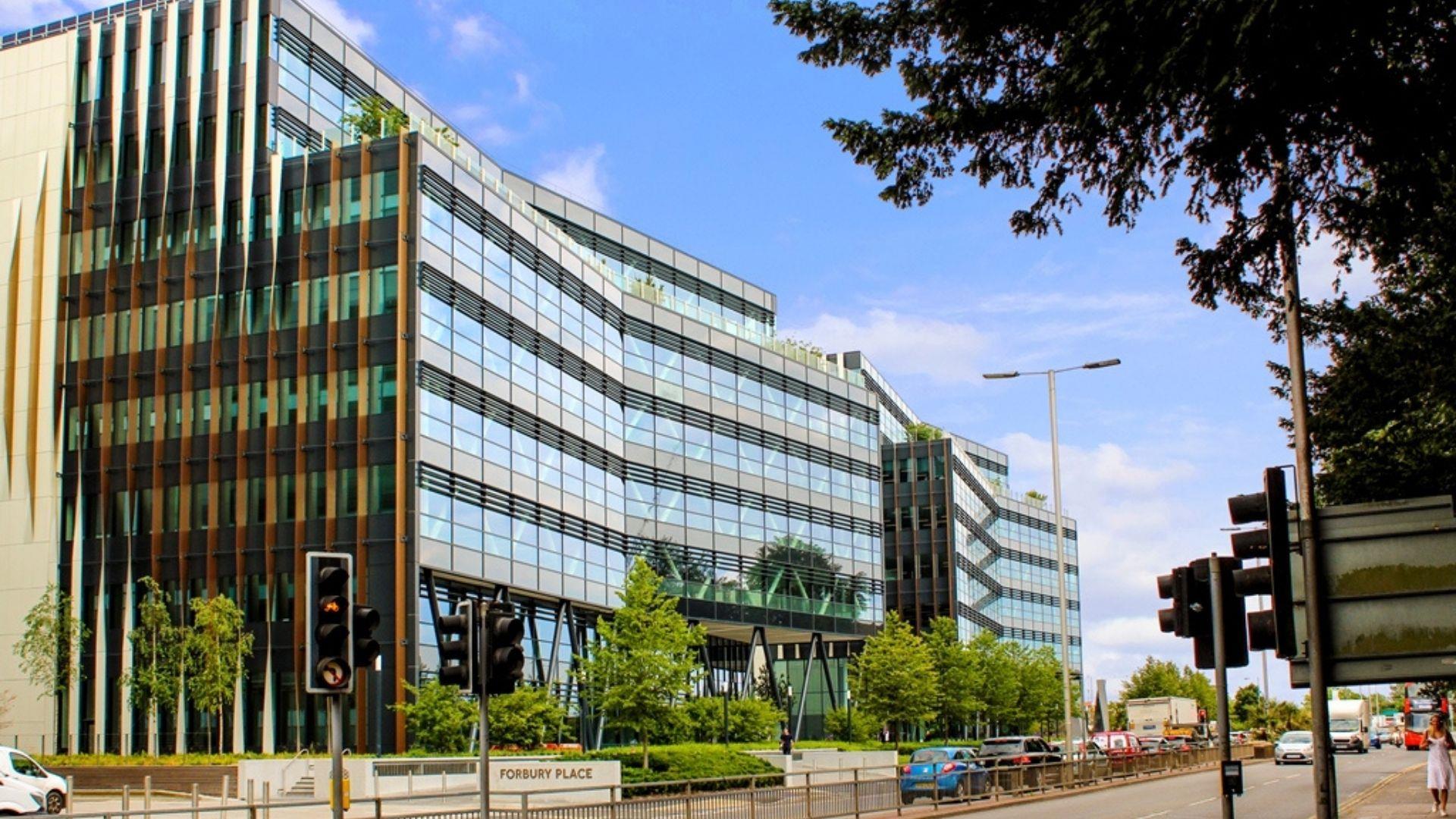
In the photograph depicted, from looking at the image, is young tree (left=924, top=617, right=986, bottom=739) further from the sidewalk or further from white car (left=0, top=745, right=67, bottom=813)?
white car (left=0, top=745, right=67, bottom=813)

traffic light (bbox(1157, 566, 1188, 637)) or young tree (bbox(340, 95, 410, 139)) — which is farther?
young tree (bbox(340, 95, 410, 139))

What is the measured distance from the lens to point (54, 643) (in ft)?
177

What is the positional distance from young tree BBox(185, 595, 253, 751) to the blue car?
24599 millimetres

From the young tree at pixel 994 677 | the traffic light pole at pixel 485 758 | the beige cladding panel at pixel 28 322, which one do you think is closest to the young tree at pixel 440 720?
the beige cladding panel at pixel 28 322

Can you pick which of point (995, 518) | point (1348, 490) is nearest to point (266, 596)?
point (1348, 490)

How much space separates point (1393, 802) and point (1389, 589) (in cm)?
2730

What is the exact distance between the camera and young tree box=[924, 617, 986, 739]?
84438 mm

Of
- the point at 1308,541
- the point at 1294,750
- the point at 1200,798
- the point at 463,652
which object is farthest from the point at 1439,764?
the point at 1294,750

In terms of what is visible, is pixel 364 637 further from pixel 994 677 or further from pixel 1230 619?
pixel 994 677

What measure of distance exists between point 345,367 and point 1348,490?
36626 millimetres

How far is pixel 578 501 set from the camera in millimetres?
62906

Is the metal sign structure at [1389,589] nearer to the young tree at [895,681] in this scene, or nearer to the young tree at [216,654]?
the young tree at [216,654]

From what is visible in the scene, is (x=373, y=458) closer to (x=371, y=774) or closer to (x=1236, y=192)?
(x=371, y=774)

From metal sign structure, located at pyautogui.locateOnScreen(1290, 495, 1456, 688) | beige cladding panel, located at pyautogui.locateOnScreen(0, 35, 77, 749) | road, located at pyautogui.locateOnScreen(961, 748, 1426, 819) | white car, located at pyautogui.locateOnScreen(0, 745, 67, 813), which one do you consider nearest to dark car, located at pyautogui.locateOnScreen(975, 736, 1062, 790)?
road, located at pyautogui.locateOnScreen(961, 748, 1426, 819)
